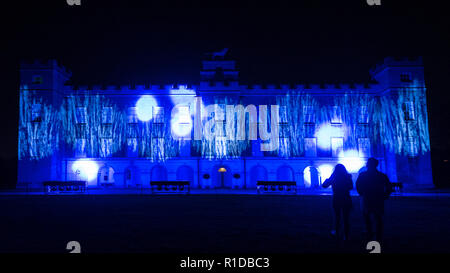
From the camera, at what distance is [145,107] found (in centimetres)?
3538

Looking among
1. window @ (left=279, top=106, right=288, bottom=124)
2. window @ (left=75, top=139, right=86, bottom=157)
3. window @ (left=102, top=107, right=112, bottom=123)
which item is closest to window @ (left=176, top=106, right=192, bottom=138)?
window @ (left=102, top=107, right=112, bottom=123)

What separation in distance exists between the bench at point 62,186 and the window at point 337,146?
1015 inches

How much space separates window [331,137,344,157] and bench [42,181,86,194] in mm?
25779

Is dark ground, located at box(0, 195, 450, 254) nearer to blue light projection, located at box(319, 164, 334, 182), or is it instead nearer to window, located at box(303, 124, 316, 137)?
blue light projection, located at box(319, 164, 334, 182)

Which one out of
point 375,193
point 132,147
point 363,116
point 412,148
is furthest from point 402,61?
point 375,193

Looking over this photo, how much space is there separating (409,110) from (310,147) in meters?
11.1

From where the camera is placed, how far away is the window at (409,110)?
33.8m

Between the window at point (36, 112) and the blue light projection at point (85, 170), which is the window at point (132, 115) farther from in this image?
the window at point (36, 112)

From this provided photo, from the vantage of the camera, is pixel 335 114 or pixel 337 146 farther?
pixel 335 114

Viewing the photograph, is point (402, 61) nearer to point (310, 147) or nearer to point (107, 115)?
point (310, 147)

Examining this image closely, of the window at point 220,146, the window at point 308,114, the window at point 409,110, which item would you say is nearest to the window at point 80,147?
the window at point 220,146

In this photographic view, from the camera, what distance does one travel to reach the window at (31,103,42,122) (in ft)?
110
